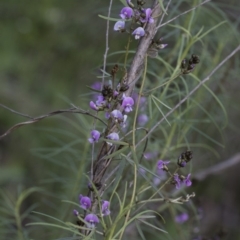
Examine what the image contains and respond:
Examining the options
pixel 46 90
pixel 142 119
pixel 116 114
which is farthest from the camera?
pixel 46 90

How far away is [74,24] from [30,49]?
74 cm

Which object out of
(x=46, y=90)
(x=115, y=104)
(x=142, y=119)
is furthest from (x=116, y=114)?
(x=46, y=90)

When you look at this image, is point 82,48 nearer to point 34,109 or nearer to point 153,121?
point 34,109

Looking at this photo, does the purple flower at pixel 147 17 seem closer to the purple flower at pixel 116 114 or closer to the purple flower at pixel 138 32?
the purple flower at pixel 138 32

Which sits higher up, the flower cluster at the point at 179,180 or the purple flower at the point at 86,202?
the flower cluster at the point at 179,180

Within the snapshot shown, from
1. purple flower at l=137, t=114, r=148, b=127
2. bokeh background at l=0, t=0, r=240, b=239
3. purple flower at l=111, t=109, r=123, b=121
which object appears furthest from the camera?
bokeh background at l=0, t=0, r=240, b=239

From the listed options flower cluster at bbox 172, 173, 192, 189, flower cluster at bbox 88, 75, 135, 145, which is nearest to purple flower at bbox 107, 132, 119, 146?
flower cluster at bbox 88, 75, 135, 145

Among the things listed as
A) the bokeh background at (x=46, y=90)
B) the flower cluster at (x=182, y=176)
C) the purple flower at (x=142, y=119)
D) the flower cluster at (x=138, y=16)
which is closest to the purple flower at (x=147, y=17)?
the flower cluster at (x=138, y=16)

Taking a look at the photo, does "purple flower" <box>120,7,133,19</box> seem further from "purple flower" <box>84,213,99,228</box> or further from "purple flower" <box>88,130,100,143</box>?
"purple flower" <box>84,213,99,228</box>

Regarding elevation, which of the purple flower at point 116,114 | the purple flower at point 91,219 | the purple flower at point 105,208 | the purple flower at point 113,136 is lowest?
the purple flower at point 91,219

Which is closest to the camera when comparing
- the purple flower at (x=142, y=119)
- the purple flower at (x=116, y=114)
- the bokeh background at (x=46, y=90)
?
the purple flower at (x=116, y=114)

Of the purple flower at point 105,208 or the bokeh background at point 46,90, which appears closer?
the purple flower at point 105,208

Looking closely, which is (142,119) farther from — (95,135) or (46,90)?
(46,90)

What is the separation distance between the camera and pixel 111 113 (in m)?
0.89
